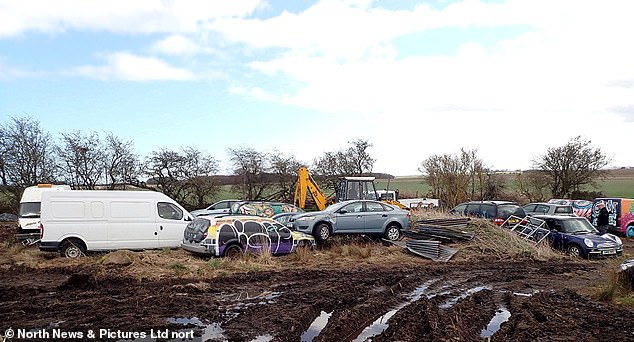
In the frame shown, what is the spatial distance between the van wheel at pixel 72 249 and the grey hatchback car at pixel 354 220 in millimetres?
6571

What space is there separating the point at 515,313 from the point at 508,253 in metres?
8.76

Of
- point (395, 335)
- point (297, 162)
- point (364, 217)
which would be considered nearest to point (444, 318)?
point (395, 335)

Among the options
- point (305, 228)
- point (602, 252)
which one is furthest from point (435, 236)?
point (602, 252)

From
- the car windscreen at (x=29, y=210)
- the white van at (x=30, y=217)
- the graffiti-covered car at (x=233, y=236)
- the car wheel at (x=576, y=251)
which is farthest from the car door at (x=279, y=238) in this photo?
the car windscreen at (x=29, y=210)

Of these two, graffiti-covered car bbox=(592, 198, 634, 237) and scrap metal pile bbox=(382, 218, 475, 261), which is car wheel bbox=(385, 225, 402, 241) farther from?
graffiti-covered car bbox=(592, 198, 634, 237)

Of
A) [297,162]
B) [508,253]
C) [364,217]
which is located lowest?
[508,253]

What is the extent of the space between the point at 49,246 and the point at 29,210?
5928 millimetres

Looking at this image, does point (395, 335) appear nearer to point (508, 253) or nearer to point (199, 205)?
point (508, 253)

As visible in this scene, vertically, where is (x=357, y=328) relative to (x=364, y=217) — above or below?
below

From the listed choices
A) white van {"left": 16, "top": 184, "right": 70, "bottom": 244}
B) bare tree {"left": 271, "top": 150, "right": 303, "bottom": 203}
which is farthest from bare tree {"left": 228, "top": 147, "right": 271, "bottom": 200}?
white van {"left": 16, "top": 184, "right": 70, "bottom": 244}

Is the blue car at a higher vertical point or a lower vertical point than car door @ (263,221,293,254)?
lower

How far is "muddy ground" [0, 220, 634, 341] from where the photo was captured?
7.03 metres

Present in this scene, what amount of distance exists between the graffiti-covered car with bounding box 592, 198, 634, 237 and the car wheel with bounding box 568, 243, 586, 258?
27.5 feet

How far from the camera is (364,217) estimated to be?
17188 millimetres
